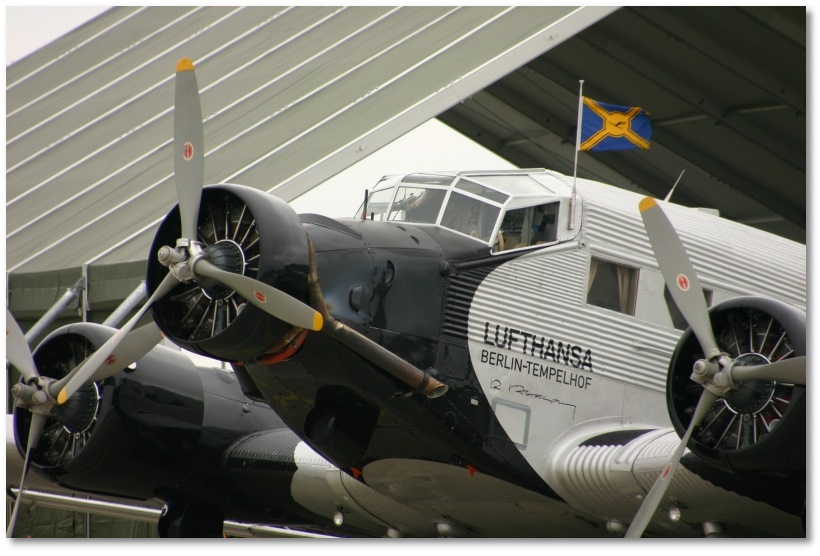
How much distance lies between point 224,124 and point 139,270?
1845 millimetres

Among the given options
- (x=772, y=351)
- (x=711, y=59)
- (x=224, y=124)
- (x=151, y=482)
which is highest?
(x=711, y=59)

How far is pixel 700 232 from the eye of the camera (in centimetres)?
802

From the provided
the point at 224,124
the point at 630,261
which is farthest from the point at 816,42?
the point at 224,124

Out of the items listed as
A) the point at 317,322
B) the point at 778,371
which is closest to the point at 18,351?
the point at 317,322

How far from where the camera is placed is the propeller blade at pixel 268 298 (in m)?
5.94

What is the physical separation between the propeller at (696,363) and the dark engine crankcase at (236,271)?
2170 millimetres

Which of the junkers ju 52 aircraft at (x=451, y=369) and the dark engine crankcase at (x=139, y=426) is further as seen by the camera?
the dark engine crankcase at (x=139, y=426)

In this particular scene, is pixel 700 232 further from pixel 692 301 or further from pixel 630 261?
pixel 692 301

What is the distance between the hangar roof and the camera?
9188 mm

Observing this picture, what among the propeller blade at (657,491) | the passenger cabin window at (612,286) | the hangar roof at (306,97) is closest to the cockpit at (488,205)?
the passenger cabin window at (612,286)

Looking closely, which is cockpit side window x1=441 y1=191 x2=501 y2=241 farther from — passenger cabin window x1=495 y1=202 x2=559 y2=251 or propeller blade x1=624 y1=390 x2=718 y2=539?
propeller blade x1=624 y1=390 x2=718 y2=539

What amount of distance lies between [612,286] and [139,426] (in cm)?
367

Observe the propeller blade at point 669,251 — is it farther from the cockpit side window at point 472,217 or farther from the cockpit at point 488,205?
the cockpit side window at point 472,217

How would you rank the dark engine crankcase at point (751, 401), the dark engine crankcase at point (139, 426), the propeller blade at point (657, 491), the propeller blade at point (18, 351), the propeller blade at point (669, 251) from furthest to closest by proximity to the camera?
the dark engine crankcase at point (139, 426)
the propeller blade at point (18, 351)
the propeller blade at point (669, 251)
the propeller blade at point (657, 491)
the dark engine crankcase at point (751, 401)
